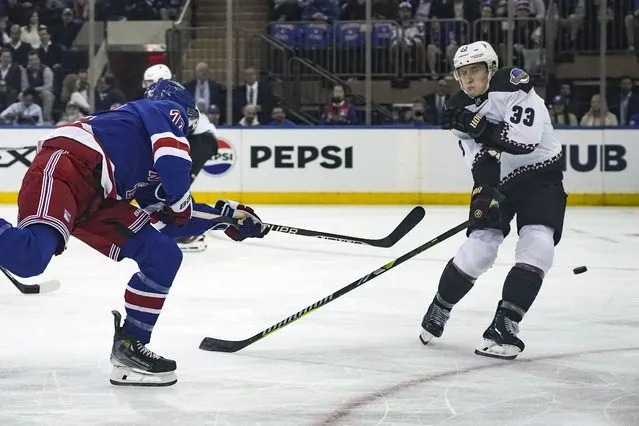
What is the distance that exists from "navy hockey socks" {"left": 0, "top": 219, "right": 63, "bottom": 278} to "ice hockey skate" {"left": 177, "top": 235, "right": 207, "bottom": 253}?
150 inches

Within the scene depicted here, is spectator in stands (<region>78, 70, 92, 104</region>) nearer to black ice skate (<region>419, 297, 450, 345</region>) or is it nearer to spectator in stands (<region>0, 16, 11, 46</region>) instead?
spectator in stands (<region>0, 16, 11, 46</region>)

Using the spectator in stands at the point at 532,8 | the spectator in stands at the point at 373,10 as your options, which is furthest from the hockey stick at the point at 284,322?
the spectator in stands at the point at 532,8

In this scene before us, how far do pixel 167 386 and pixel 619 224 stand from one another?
19.5 ft

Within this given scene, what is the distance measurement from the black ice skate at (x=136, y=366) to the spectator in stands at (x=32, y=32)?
8021 millimetres

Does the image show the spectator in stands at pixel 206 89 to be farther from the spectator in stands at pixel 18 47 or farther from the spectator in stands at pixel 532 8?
the spectator in stands at pixel 532 8

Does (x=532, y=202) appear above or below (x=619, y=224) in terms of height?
above

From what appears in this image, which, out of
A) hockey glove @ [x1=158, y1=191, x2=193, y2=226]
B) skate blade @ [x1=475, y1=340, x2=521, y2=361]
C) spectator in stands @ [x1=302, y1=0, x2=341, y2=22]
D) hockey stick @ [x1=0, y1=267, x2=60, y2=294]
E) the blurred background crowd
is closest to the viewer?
hockey glove @ [x1=158, y1=191, x2=193, y2=226]

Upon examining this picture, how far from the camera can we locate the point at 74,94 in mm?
10492

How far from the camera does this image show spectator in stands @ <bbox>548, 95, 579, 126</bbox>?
10500 mm

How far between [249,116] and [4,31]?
260 centimetres

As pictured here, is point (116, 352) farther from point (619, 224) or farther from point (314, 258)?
point (619, 224)

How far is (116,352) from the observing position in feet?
11.8

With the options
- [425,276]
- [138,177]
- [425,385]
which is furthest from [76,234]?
[425,276]

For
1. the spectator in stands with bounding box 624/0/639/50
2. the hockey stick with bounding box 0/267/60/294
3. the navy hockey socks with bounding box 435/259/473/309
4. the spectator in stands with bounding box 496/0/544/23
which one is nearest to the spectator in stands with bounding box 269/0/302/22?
the spectator in stands with bounding box 496/0/544/23
